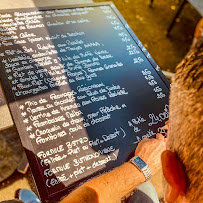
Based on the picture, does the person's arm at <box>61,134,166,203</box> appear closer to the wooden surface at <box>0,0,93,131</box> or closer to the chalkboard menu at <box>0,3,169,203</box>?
the chalkboard menu at <box>0,3,169,203</box>

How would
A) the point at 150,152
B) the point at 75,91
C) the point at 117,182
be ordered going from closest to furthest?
the point at 117,182
the point at 150,152
the point at 75,91

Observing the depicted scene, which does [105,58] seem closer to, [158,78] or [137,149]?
[158,78]

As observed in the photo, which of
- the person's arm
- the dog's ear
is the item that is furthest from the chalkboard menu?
the dog's ear

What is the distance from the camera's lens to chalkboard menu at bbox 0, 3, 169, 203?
3.74ft

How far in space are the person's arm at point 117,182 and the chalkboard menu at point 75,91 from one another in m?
0.05

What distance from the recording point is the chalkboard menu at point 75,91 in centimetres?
114

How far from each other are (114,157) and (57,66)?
707 millimetres

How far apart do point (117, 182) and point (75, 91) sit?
607 millimetres

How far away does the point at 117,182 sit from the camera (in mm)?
1134

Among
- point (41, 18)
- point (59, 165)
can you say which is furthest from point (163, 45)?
point (59, 165)

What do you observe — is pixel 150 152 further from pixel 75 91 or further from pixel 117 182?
pixel 75 91

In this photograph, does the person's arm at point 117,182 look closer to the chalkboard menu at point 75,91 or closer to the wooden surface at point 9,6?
the chalkboard menu at point 75,91

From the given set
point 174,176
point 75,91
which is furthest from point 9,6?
point 174,176

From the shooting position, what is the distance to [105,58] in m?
1.54
